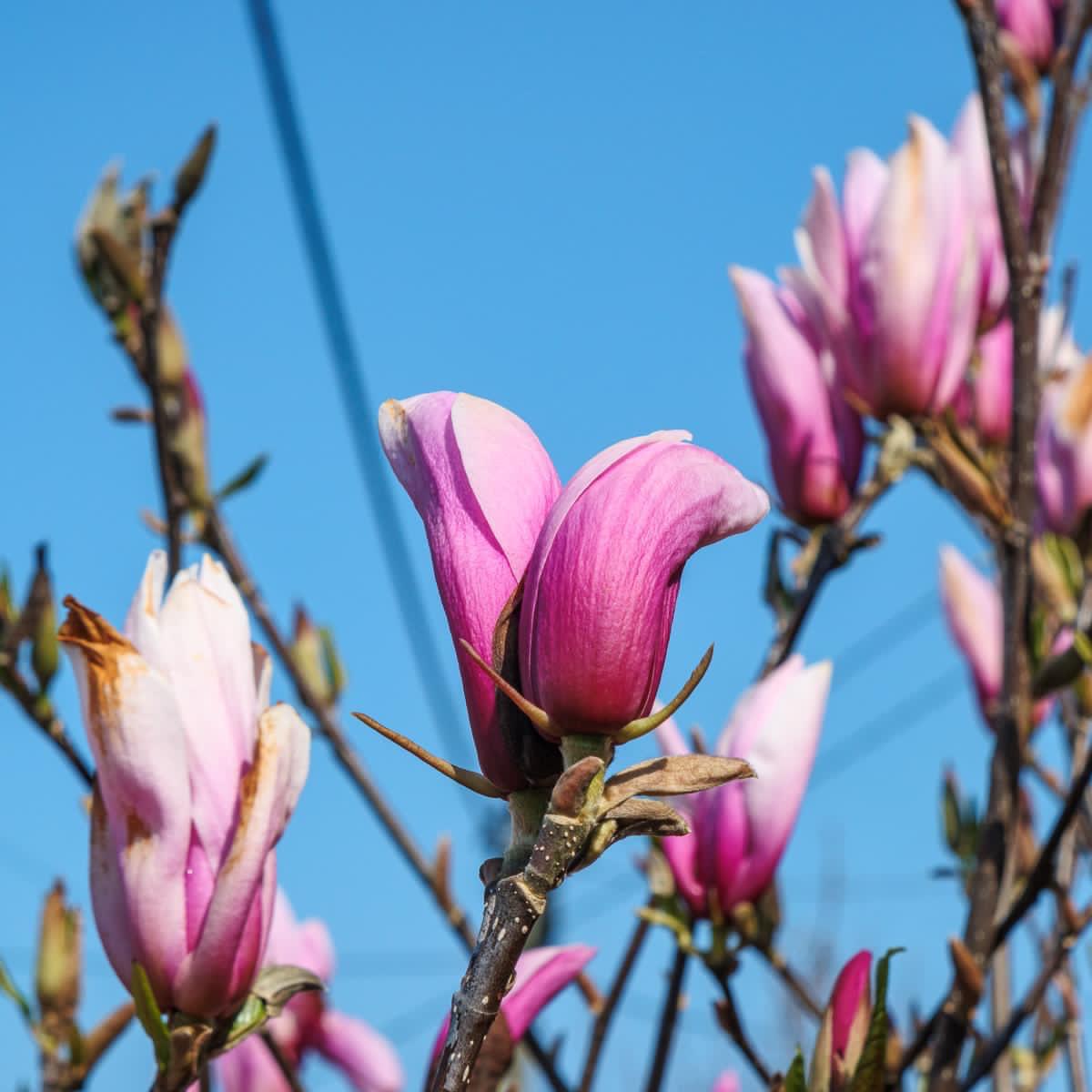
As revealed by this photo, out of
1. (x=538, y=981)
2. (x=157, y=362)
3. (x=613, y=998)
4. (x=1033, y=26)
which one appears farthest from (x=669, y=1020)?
(x=1033, y=26)

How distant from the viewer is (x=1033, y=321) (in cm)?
91

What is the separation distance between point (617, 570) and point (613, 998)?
0.55 m

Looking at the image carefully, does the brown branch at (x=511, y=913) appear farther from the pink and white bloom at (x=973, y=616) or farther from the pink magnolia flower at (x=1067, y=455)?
the pink and white bloom at (x=973, y=616)

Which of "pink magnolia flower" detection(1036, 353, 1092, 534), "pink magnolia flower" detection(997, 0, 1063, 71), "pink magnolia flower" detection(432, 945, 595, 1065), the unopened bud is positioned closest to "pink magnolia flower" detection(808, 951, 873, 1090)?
"pink magnolia flower" detection(432, 945, 595, 1065)

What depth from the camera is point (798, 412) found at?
1.07 metres

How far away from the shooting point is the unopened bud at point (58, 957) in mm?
791

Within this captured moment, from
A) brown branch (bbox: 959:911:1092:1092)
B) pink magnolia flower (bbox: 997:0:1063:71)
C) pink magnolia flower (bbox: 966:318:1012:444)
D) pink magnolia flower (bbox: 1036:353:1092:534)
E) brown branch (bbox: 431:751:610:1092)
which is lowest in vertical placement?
brown branch (bbox: 431:751:610:1092)

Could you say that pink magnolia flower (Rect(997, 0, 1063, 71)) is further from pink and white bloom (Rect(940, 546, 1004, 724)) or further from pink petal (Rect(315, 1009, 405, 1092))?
pink petal (Rect(315, 1009, 405, 1092))

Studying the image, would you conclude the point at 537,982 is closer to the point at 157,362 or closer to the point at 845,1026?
the point at 845,1026

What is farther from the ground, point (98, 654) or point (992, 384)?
point (992, 384)

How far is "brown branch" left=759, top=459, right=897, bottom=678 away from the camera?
3.42 ft

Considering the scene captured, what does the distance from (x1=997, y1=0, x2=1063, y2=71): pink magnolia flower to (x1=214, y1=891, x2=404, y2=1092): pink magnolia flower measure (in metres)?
0.93

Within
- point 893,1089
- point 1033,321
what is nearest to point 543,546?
point 893,1089

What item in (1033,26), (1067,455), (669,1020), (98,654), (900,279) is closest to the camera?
(98,654)
